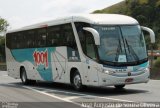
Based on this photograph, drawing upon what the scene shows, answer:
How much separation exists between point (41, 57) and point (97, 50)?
6647 mm

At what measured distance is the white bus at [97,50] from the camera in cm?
1864

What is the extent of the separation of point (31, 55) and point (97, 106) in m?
12.3

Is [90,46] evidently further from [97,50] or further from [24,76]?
[24,76]

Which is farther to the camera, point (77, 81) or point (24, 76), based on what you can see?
point (24, 76)

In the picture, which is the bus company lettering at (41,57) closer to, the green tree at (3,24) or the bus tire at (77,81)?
the bus tire at (77,81)

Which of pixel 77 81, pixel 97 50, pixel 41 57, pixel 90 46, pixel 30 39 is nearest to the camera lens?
pixel 97 50

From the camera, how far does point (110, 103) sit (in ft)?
50.1

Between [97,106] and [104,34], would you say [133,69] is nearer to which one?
[104,34]

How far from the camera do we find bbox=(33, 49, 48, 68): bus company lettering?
24.3m

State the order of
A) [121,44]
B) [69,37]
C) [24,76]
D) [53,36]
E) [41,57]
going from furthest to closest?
[24,76]
[41,57]
[53,36]
[69,37]
[121,44]

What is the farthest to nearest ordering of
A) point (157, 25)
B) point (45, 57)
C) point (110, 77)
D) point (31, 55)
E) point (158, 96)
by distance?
point (157, 25) < point (31, 55) < point (45, 57) < point (110, 77) < point (158, 96)

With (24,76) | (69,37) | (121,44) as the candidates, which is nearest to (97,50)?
(121,44)

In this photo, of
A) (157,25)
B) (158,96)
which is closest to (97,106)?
(158,96)

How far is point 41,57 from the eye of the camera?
2480 centimetres
